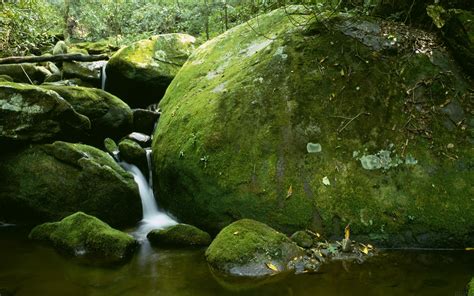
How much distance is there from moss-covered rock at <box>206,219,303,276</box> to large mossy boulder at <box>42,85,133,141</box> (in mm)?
4723

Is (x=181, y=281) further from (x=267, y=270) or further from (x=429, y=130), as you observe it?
(x=429, y=130)

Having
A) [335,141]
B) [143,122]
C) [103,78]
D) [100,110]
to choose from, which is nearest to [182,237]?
[335,141]

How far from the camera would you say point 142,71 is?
11.0 metres

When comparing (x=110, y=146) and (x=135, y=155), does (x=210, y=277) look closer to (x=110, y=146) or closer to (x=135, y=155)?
(x=135, y=155)

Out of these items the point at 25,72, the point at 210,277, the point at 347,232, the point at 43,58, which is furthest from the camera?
the point at 43,58

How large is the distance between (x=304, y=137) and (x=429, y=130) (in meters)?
1.68

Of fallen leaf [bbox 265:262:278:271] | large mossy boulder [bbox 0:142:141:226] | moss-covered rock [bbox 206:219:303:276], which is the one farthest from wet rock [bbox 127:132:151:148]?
fallen leaf [bbox 265:262:278:271]

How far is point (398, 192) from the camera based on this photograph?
5246 millimetres

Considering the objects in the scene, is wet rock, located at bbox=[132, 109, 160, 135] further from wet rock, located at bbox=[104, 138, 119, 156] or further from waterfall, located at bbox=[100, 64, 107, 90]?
waterfall, located at bbox=[100, 64, 107, 90]

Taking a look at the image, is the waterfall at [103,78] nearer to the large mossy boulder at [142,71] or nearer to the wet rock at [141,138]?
the large mossy boulder at [142,71]

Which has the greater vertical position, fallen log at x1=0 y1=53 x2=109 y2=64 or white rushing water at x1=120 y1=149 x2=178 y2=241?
fallen log at x1=0 y1=53 x2=109 y2=64

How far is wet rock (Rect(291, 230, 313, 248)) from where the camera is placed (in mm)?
5000

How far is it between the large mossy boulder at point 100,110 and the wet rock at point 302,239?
203 inches

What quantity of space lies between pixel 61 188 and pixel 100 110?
239cm
